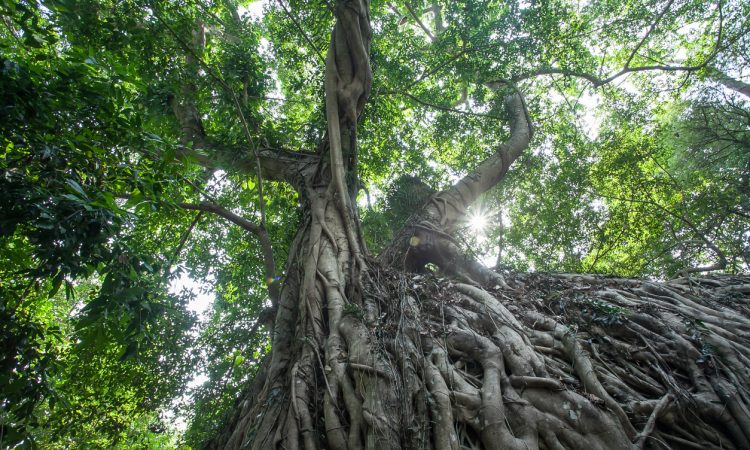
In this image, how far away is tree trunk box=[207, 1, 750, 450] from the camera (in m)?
1.96

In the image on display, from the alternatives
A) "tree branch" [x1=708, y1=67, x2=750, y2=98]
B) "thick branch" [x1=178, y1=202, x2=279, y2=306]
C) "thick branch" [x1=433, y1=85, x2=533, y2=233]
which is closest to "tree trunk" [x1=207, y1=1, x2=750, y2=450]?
"thick branch" [x1=178, y1=202, x2=279, y2=306]

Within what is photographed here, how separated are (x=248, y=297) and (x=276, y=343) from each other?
327 centimetres

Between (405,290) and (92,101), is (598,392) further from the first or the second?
(92,101)

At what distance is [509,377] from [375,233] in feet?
13.1

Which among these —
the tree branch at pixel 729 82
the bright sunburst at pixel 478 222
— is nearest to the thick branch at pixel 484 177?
the bright sunburst at pixel 478 222

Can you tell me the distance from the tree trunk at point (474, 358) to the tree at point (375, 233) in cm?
2

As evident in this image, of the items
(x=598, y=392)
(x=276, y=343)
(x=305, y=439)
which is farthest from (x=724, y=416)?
(x=276, y=343)

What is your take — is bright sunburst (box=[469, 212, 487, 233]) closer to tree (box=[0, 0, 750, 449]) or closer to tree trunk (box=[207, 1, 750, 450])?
tree (box=[0, 0, 750, 449])

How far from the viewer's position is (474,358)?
252 cm

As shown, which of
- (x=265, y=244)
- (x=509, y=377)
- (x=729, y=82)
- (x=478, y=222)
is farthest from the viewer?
(x=729, y=82)

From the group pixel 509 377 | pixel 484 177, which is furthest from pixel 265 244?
pixel 484 177

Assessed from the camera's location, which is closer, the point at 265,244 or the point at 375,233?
the point at 265,244

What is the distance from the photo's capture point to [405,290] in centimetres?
316

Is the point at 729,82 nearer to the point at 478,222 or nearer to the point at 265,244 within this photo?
the point at 478,222
